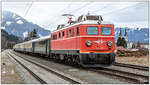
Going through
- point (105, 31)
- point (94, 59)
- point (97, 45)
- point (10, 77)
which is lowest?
point (10, 77)

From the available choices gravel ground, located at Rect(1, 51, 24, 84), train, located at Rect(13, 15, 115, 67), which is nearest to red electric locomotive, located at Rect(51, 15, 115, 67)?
train, located at Rect(13, 15, 115, 67)

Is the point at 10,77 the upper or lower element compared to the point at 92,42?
lower

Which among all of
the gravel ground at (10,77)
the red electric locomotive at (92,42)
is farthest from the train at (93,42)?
the gravel ground at (10,77)

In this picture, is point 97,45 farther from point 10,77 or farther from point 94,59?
point 10,77

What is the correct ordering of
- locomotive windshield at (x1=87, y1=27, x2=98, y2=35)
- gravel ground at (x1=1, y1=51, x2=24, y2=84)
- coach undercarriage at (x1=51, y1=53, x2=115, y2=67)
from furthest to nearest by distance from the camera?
locomotive windshield at (x1=87, y1=27, x2=98, y2=35) → coach undercarriage at (x1=51, y1=53, x2=115, y2=67) → gravel ground at (x1=1, y1=51, x2=24, y2=84)

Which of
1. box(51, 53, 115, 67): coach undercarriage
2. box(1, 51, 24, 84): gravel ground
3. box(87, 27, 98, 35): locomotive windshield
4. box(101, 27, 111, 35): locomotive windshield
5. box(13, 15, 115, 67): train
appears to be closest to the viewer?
box(1, 51, 24, 84): gravel ground

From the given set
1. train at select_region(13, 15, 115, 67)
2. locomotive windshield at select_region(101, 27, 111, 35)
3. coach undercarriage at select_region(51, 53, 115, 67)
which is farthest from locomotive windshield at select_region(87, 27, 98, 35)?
coach undercarriage at select_region(51, 53, 115, 67)

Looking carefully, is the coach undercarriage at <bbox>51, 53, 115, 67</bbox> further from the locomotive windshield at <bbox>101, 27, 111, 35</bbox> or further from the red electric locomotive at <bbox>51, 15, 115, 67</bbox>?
the locomotive windshield at <bbox>101, 27, 111, 35</bbox>

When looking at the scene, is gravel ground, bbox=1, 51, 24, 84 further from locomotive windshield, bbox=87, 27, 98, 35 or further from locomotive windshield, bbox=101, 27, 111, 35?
locomotive windshield, bbox=101, 27, 111, 35

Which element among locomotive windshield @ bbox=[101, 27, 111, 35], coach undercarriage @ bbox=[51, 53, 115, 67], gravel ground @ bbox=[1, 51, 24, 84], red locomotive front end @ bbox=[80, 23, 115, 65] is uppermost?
locomotive windshield @ bbox=[101, 27, 111, 35]

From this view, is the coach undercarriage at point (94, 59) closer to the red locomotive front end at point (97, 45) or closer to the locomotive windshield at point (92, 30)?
the red locomotive front end at point (97, 45)

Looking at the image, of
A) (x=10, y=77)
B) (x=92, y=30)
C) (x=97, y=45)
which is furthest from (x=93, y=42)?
(x=10, y=77)

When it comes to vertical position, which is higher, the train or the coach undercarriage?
the train

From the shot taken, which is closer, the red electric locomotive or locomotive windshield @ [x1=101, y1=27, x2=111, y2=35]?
the red electric locomotive
